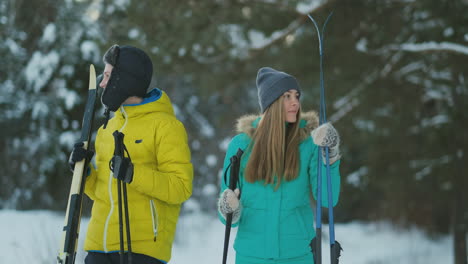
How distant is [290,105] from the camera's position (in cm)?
313

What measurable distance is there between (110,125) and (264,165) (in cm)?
84

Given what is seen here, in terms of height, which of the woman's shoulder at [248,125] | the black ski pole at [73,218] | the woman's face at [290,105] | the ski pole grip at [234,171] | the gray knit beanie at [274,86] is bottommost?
the black ski pole at [73,218]

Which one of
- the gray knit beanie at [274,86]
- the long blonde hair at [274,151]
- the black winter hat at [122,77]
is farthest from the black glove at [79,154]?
the gray knit beanie at [274,86]

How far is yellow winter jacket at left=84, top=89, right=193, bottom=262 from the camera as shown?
2.75 m

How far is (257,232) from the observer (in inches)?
117

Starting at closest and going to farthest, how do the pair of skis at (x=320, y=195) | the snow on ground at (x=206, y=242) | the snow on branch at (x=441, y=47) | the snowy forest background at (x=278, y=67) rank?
the pair of skis at (x=320, y=195)
the snow on branch at (x=441, y=47)
the snow on ground at (x=206, y=242)
the snowy forest background at (x=278, y=67)

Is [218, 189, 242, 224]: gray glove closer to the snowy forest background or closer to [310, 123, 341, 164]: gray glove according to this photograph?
[310, 123, 341, 164]: gray glove

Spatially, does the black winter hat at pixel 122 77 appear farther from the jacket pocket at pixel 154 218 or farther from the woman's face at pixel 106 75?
the jacket pocket at pixel 154 218

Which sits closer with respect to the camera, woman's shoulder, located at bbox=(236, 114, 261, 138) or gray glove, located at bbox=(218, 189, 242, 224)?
gray glove, located at bbox=(218, 189, 242, 224)

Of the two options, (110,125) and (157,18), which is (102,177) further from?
(157,18)

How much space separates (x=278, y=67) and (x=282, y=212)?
4896 millimetres

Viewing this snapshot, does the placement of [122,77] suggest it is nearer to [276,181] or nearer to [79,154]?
[79,154]

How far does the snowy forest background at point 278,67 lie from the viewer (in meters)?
6.53

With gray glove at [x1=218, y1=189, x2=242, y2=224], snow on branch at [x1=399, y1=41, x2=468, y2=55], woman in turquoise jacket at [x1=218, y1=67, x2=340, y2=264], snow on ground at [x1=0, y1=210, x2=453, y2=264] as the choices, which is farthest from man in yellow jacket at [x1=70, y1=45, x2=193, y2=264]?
snow on branch at [x1=399, y1=41, x2=468, y2=55]
